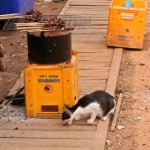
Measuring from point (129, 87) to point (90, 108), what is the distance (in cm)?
149

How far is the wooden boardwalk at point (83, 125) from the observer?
5152 mm

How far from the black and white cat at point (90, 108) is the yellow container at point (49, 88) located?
217mm

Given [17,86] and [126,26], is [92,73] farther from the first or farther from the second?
[126,26]

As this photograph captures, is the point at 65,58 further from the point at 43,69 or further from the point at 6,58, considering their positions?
the point at 6,58

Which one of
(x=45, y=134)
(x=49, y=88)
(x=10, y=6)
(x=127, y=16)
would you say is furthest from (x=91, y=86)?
(x=10, y=6)

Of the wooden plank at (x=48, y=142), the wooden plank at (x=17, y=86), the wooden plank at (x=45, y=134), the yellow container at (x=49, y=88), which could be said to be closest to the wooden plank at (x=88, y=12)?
the wooden plank at (x=17, y=86)

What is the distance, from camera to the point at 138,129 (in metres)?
5.60

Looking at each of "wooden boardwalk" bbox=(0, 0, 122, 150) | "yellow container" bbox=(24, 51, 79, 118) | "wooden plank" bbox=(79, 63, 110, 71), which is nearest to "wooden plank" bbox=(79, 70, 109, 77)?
"wooden boardwalk" bbox=(0, 0, 122, 150)

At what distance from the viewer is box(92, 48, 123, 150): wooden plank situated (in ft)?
16.8

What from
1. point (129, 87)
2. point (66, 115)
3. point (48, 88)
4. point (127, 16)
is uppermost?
point (127, 16)

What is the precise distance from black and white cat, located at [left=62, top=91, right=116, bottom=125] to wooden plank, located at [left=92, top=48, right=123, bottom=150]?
0.37ft

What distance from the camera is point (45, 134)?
537 centimetres

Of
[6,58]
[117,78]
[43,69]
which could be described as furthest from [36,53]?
[6,58]

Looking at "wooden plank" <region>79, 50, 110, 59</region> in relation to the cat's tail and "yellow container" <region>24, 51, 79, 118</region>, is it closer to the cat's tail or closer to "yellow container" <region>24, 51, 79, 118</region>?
"yellow container" <region>24, 51, 79, 118</region>
